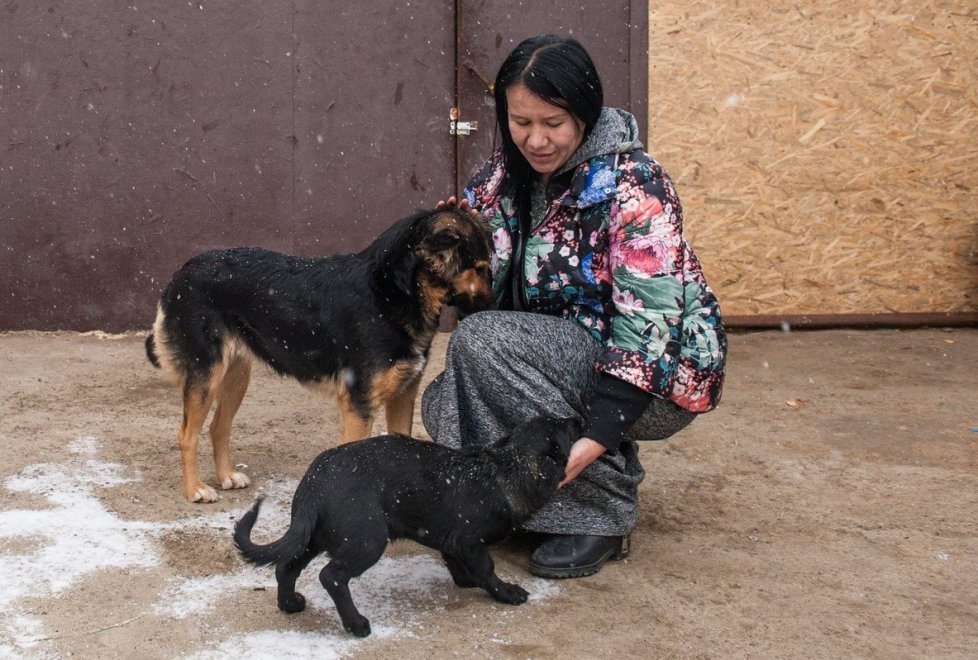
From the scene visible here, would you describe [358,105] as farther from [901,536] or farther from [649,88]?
[901,536]

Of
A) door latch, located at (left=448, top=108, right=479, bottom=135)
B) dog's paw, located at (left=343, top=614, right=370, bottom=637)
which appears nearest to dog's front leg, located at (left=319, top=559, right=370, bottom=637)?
dog's paw, located at (left=343, top=614, right=370, bottom=637)

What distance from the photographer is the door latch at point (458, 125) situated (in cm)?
712

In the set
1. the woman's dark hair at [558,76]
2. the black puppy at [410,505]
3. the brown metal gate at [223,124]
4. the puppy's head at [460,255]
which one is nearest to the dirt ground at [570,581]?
the black puppy at [410,505]

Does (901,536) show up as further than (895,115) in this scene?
No

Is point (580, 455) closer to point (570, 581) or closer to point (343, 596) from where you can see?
point (570, 581)

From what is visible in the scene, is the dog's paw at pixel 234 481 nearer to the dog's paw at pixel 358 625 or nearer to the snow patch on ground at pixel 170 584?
the snow patch on ground at pixel 170 584

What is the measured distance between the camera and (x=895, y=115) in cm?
745

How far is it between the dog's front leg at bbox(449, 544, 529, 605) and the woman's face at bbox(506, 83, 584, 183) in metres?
1.27

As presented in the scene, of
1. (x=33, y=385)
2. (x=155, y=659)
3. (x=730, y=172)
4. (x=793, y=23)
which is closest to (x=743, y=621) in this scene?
(x=155, y=659)

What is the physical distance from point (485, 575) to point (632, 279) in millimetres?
1016

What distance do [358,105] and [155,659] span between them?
475cm

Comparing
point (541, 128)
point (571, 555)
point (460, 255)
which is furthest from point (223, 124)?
point (571, 555)

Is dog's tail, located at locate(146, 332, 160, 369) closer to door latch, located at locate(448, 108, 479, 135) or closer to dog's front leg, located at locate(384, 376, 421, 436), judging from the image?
dog's front leg, located at locate(384, 376, 421, 436)

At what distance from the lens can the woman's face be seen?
11.1 feet
